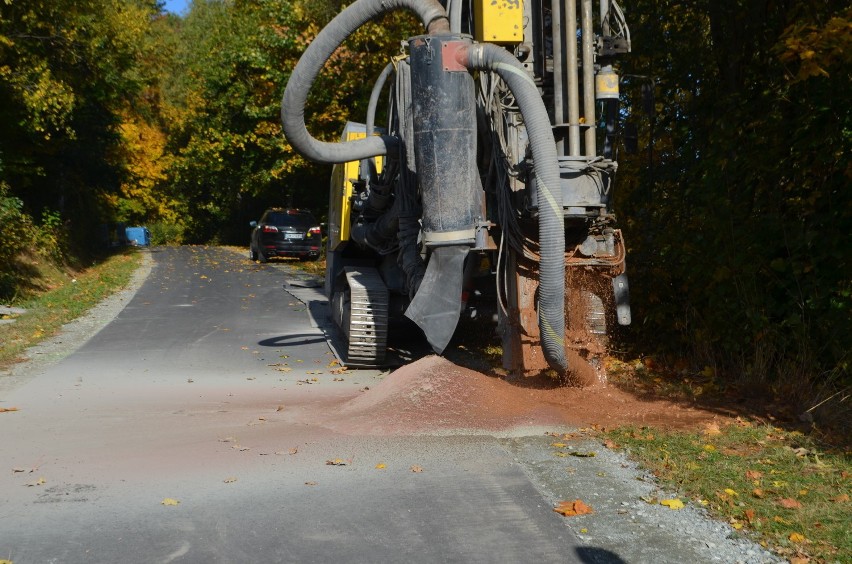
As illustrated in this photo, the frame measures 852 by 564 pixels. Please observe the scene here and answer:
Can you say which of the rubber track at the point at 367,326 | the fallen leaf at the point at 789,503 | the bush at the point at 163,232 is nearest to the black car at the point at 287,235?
the rubber track at the point at 367,326

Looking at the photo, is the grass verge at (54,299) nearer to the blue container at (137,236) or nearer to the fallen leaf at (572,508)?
the fallen leaf at (572,508)

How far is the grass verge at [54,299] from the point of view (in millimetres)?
14125

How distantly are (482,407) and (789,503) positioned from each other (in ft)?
9.87

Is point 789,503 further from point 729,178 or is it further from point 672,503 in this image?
point 729,178

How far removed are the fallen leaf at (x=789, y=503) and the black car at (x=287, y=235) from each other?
90.6 ft

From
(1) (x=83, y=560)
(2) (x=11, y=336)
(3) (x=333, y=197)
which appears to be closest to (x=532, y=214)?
(1) (x=83, y=560)

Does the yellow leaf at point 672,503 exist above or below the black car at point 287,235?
below

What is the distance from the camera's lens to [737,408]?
28.1 feet

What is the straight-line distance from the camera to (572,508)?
5.74 meters

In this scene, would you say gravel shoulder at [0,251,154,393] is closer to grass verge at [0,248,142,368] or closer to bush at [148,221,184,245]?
grass verge at [0,248,142,368]

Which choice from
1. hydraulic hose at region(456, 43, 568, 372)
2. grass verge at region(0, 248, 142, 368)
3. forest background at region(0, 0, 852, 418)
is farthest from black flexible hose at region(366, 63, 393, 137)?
grass verge at region(0, 248, 142, 368)

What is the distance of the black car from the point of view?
1281 inches

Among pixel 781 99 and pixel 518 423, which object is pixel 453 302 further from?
pixel 781 99

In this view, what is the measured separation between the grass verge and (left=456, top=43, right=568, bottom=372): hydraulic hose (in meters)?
7.10
